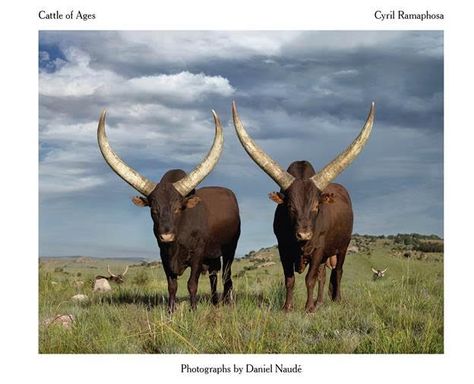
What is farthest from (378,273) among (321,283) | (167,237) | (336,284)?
(167,237)

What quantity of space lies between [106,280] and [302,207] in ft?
28.7

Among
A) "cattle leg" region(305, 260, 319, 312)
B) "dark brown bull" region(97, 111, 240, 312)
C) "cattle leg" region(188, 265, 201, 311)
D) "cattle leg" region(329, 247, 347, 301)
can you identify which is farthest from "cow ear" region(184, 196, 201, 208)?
"cattle leg" region(329, 247, 347, 301)

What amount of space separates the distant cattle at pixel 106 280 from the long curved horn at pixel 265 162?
24.5ft

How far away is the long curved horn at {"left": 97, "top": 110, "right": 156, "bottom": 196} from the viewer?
10.6m

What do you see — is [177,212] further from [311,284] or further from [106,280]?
[106,280]

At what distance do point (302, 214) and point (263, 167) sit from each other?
3.69 ft

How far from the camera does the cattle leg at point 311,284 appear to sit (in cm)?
1043

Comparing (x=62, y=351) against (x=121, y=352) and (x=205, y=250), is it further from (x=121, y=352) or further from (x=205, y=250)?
(x=205, y=250)

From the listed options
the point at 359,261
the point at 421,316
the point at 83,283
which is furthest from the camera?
the point at 359,261

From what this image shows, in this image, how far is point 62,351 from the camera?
8.43 metres

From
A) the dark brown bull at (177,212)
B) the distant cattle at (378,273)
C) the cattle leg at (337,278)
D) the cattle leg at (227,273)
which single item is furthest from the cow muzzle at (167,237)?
the distant cattle at (378,273)

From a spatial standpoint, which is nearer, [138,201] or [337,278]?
[138,201]

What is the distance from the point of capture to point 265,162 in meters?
10.4
